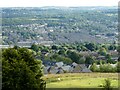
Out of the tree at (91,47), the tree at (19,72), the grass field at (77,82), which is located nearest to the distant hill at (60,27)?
the tree at (91,47)

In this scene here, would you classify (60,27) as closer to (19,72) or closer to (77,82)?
(77,82)

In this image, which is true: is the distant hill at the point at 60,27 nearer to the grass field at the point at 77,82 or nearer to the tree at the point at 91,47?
the tree at the point at 91,47

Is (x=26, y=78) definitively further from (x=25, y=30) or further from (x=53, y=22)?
(x=53, y=22)

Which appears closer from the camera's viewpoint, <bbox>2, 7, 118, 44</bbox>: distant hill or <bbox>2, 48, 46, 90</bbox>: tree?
<bbox>2, 48, 46, 90</bbox>: tree

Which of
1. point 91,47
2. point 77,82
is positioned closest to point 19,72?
point 77,82

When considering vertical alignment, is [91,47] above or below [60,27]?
above

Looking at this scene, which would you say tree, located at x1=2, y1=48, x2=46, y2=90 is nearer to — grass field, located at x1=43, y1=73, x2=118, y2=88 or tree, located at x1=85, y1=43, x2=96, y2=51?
grass field, located at x1=43, y1=73, x2=118, y2=88

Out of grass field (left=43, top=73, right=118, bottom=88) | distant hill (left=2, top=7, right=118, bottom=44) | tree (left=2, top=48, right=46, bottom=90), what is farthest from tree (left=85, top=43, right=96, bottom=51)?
tree (left=2, top=48, right=46, bottom=90)

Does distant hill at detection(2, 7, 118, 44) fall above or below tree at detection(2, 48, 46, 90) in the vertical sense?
below
